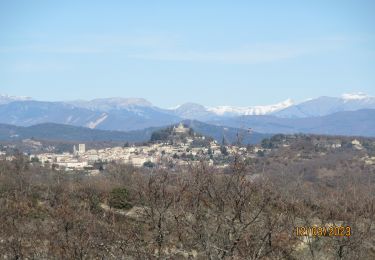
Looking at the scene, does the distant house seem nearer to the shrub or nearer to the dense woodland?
the dense woodland

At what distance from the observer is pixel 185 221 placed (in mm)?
10969

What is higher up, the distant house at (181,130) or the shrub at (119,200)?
the distant house at (181,130)

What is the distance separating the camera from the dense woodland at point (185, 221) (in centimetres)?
927

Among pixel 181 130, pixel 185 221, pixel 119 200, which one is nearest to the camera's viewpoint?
pixel 185 221

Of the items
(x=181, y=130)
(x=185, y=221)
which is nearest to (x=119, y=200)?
(x=185, y=221)

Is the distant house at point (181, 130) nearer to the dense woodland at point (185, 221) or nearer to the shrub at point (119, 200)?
the dense woodland at point (185, 221)

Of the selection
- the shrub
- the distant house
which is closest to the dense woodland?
the shrub

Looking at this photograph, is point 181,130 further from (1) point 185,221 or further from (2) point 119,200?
(1) point 185,221

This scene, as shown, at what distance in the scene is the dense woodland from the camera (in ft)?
30.4

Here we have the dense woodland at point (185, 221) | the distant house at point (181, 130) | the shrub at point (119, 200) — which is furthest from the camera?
the distant house at point (181, 130)

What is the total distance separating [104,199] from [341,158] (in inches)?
2443

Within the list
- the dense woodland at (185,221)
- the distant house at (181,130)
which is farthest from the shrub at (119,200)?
the distant house at (181,130)

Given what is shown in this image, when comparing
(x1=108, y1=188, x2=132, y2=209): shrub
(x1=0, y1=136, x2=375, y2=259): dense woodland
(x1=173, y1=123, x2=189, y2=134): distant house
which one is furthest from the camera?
(x1=173, y1=123, x2=189, y2=134): distant house

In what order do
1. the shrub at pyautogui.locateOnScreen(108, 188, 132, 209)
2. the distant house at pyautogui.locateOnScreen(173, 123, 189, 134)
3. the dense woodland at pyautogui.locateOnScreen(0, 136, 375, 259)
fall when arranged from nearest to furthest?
the dense woodland at pyautogui.locateOnScreen(0, 136, 375, 259) → the shrub at pyautogui.locateOnScreen(108, 188, 132, 209) → the distant house at pyautogui.locateOnScreen(173, 123, 189, 134)
